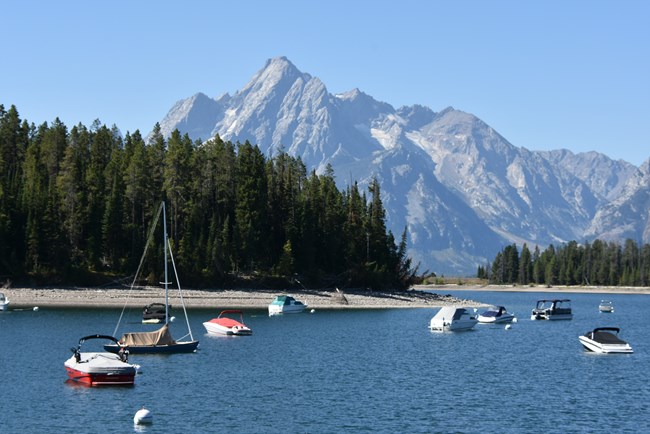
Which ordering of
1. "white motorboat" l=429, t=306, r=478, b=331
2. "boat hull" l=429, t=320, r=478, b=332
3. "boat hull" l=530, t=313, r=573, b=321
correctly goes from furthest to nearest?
"boat hull" l=530, t=313, r=573, b=321
"white motorboat" l=429, t=306, r=478, b=331
"boat hull" l=429, t=320, r=478, b=332

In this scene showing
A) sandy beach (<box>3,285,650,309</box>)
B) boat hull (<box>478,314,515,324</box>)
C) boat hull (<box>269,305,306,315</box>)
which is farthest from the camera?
sandy beach (<box>3,285,650,309</box>)

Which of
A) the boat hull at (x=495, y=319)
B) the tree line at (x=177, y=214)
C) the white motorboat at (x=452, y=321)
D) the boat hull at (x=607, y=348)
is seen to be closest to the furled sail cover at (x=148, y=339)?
the boat hull at (x=607, y=348)

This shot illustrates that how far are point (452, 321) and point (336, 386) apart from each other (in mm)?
53975

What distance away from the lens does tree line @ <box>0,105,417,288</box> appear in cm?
15100

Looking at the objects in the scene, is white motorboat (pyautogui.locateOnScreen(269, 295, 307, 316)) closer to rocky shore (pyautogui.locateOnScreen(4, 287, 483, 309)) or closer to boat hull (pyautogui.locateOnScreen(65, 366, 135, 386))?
rocky shore (pyautogui.locateOnScreen(4, 287, 483, 309))

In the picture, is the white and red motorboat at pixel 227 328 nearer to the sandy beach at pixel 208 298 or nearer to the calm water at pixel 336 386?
the calm water at pixel 336 386

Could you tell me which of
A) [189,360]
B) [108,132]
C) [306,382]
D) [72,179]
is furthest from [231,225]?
[306,382]

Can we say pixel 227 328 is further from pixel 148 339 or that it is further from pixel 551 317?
pixel 551 317

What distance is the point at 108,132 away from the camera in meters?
192

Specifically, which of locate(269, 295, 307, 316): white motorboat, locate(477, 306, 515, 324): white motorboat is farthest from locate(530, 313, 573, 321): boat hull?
locate(269, 295, 307, 316): white motorboat

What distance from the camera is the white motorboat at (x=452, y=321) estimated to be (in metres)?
115

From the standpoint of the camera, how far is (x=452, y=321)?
116 meters

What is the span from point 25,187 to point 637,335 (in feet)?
340

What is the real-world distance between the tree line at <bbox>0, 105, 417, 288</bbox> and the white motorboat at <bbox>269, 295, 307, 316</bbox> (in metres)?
21.1
